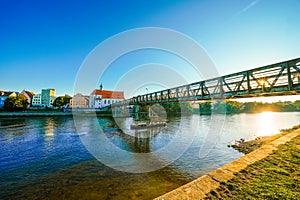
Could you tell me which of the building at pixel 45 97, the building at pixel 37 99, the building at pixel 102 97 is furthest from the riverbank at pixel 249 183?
the building at pixel 37 99

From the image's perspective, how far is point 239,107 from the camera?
9088 centimetres

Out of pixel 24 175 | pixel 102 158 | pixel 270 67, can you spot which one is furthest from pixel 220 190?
pixel 24 175

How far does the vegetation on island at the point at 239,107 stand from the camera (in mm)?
79438

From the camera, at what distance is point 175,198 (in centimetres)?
365

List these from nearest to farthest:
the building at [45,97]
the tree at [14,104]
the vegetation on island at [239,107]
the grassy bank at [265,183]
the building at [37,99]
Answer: the grassy bank at [265,183], the tree at [14,104], the vegetation on island at [239,107], the building at [37,99], the building at [45,97]

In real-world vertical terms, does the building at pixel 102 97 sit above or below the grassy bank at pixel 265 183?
above

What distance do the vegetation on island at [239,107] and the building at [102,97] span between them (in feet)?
171

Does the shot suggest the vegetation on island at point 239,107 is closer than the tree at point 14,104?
No

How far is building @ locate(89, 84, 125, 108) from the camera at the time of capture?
8438 cm

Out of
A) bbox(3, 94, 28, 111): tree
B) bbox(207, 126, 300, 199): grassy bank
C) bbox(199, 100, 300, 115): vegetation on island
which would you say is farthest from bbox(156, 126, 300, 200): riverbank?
bbox(199, 100, 300, 115): vegetation on island

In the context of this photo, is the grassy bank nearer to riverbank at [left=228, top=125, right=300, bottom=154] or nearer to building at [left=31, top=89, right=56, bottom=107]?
riverbank at [left=228, top=125, right=300, bottom=154]

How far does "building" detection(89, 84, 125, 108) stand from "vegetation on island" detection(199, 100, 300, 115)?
171 feet

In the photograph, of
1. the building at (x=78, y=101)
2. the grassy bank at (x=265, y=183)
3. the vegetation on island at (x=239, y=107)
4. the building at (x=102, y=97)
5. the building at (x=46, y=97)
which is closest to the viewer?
the grassy bank at (x=265, y=183)

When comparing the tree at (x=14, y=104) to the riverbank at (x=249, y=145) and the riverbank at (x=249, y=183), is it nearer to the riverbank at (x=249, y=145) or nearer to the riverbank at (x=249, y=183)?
the riverbank at (x=249, y=145)
